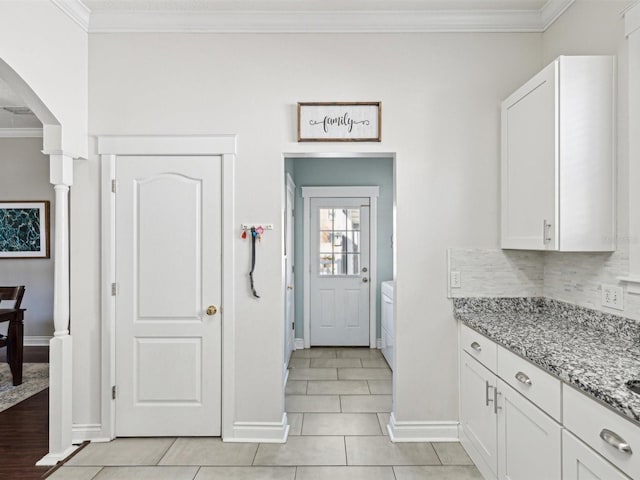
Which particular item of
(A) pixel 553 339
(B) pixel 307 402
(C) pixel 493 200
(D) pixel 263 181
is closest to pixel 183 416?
(B) pixel 307 402

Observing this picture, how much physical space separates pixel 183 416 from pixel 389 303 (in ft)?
8.48

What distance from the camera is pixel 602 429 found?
131 centimetres

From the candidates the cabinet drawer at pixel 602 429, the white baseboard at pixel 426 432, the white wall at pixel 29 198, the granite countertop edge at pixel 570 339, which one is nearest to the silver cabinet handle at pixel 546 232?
the granite countertop edge at pixel 570 339

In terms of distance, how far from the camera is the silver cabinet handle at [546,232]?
2.13 metres

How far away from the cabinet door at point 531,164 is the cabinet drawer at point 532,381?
63cm

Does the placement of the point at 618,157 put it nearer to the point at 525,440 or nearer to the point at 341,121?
the point at 525,440

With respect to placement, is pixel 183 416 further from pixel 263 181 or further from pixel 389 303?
pixel 389 303

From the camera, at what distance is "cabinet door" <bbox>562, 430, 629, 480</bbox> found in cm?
128

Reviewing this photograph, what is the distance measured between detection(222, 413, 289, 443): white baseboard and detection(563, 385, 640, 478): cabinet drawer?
A: 1.79 meters

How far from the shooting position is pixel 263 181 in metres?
2.74

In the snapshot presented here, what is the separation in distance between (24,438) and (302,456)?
6.31 ft

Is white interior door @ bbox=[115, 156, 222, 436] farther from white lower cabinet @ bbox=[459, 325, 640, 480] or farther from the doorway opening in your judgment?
the doorway opening

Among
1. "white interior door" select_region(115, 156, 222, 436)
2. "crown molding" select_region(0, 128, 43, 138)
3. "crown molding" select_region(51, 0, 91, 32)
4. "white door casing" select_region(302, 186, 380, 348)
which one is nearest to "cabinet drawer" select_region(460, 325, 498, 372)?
"white interior door" select_region(115, 156, 222, 436)

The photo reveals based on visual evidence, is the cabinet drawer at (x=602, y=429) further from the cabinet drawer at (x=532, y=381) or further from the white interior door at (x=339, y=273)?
the white interior door at (x=339, y=273)
